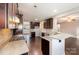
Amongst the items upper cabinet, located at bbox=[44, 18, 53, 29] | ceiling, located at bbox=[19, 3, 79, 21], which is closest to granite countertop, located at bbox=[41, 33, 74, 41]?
upper cabinet, located at bbox=[44, 18, 53, 29]

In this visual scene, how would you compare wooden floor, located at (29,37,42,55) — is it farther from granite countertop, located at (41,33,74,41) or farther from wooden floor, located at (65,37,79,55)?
wooden floor, located at (65,37,79,55)

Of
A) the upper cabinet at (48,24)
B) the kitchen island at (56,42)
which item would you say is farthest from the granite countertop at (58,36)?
the upper cabinet at (48,24)

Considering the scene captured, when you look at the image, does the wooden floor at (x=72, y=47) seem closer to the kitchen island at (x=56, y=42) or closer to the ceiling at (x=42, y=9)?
the kitchen island at (x=56, y=42)

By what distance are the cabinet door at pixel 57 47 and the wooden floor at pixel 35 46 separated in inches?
9.1

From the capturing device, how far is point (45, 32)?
6.11 feet

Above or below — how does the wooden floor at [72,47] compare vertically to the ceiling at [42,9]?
below

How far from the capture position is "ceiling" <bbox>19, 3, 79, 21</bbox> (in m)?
1.70

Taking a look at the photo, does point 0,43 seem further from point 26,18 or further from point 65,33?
point 65,33

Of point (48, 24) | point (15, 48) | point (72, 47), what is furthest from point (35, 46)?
point (72, 47)

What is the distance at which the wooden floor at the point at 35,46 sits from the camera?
1.76m

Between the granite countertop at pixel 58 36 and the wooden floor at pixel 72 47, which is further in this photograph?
the granite countertop at pixel 58 36

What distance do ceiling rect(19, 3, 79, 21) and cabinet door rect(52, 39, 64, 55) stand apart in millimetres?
441

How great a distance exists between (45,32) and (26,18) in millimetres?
393
